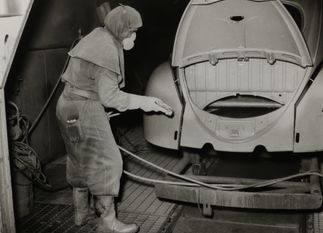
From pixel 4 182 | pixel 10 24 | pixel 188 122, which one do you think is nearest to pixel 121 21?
pixel 10 24

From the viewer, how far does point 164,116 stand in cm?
420

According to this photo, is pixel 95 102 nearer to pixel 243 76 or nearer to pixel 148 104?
pixel 148 104

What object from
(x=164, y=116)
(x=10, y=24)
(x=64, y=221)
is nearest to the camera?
(x=10, y=24)

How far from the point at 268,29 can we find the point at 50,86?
328 centimetres

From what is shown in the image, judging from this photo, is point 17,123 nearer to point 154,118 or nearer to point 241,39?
point 154,118

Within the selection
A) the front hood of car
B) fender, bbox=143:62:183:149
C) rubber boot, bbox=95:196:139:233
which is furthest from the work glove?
rubber boot, bbox=95:196:139:233

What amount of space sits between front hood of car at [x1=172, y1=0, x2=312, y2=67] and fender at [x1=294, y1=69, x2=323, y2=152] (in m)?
0.32

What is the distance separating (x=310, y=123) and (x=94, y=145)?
1953 mm

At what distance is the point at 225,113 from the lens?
5.41 m

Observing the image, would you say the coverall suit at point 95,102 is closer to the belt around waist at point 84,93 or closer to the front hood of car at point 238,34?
the belt around waist at point 84,93

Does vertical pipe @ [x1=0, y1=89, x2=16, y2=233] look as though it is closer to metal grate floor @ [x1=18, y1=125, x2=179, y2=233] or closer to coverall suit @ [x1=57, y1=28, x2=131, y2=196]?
coverall suit @ [x1=57, y1=28, x2=131, y2=196]

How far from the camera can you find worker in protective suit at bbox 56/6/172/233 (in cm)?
372

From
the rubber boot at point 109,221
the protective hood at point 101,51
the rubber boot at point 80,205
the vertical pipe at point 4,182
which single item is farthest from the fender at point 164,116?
the vertical pipe at point 4,182

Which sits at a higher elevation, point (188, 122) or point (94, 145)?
point (188, 122)
